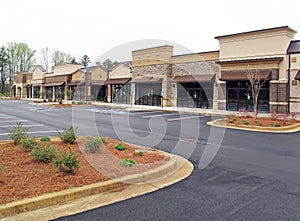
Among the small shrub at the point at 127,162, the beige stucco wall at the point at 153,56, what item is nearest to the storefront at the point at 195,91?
the beige stucco wall at the point at 153,56

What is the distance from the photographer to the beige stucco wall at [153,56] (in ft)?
102

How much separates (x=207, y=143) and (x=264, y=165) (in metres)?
3.21

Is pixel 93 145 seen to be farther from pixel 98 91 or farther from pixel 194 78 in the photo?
pixel 98 91

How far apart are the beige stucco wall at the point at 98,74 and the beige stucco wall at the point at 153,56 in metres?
11.6

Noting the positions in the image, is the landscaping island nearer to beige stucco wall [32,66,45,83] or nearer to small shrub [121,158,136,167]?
small shrub [121,158,136,167]

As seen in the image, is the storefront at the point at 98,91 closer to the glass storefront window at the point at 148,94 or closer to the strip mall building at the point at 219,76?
the strip mall building at the point at 219,76

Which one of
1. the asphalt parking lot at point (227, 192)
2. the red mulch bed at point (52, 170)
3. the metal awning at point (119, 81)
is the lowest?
the asphalt parking lot at point (227, 192)

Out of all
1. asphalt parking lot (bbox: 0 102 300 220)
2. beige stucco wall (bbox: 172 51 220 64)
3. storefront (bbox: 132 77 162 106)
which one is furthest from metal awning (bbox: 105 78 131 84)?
asphalt parking lot (bbox: 0 102 300 220)

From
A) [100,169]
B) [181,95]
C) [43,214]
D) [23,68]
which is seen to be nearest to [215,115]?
[181,95]

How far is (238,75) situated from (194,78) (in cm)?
484

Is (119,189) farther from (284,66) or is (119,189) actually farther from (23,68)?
(23,68)

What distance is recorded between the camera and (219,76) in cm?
2647

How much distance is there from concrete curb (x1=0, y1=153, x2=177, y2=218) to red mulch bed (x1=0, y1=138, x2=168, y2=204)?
0.20m

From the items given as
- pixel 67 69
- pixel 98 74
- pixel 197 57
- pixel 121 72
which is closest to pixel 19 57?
pixel 67 69
